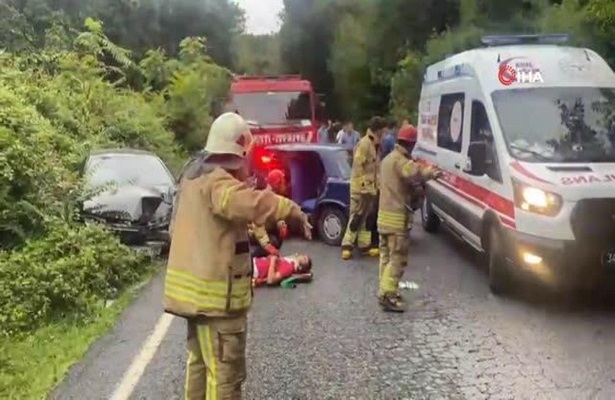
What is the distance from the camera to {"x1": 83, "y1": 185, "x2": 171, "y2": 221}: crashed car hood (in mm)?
11117

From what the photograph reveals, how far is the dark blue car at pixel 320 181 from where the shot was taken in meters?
12.3

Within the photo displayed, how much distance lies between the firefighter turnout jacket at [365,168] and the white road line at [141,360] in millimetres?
3678

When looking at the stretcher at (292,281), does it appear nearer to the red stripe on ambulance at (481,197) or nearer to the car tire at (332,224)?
the red stripe on ambulance at (481,197)

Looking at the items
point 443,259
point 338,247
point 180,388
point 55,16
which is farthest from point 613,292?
point 55,16

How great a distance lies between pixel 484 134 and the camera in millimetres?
9547

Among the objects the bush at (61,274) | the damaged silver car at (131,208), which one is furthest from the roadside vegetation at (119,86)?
the damaged silver car at (131,208)

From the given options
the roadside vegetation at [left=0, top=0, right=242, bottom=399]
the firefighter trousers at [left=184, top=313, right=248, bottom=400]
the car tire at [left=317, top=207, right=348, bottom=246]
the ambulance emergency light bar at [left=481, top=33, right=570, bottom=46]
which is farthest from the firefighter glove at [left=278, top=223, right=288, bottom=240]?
the ambulance emergency light bar at [left=481, top=33, right=570, bottom=46]

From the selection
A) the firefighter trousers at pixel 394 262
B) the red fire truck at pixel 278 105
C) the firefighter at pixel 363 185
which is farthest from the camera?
the red fire truck at pixel 278 105

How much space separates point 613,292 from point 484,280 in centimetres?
146

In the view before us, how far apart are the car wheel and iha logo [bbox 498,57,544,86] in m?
3.80

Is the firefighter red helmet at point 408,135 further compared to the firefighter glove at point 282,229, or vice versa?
the firefighter red helmet at point 408,135

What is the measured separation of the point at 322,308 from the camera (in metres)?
8.56

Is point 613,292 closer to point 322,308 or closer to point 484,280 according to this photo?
point 484,280

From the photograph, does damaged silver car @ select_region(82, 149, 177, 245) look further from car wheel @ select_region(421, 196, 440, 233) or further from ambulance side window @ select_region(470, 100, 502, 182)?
car wheel @ select_region(421, 196, 440, 233)
